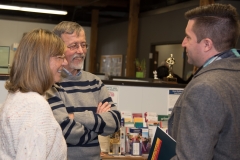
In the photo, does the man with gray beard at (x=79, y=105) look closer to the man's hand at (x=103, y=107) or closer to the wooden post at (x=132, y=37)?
the man's hand at (x=103, y=107)

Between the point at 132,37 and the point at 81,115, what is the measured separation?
9016 mm

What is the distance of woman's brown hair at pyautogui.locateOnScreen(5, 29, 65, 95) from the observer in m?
1.55

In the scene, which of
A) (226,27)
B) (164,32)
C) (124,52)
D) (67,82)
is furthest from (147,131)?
(124,52)

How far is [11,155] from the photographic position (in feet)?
4.94

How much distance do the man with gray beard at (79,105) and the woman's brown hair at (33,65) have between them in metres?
0.48

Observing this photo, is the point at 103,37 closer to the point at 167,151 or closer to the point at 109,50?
the point at 109,50

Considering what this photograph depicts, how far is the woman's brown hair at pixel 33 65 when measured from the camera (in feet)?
5.08

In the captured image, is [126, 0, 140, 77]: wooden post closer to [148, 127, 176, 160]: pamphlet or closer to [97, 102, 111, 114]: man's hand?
[97, 102, 111, 114]: man's hand

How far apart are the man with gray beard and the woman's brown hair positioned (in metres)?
0.48

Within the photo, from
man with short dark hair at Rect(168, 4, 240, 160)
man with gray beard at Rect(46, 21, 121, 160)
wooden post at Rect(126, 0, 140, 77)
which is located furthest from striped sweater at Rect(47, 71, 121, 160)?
wooden post at Rect(126, 0, 140, 77)

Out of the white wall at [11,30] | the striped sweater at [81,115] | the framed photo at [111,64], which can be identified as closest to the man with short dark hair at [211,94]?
the striped sweater at [81,115]

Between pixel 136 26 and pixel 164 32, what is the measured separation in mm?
1125

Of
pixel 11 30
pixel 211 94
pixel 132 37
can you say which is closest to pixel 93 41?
pixel 132 37

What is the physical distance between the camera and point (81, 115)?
6.85 ft
